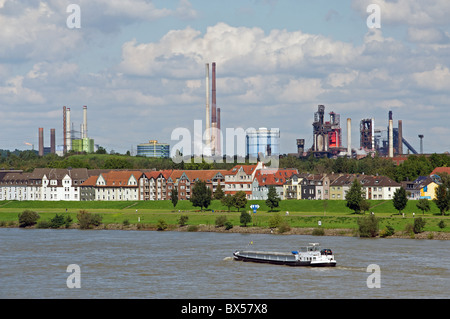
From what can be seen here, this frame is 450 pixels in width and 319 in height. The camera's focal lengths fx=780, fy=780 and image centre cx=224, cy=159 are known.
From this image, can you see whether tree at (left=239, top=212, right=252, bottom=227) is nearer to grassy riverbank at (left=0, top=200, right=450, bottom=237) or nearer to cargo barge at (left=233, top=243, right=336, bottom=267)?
grassy riverbank at (left=0, top=200, right=450, bottom=237)

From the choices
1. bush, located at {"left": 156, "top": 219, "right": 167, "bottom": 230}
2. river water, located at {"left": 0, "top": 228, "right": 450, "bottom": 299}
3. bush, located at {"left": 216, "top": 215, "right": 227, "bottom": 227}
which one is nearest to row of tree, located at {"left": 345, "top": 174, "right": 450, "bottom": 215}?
bush, located at {"left": 216, "top": 215, "right": 227, "bottom": 227}

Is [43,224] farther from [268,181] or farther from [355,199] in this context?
[268,181]

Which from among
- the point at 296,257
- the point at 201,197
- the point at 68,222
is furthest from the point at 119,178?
the point at 296,257

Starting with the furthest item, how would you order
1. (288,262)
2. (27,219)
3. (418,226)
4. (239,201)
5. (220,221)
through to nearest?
(239,201)
(27,219)
(220,221)
(418,226)
(288,262)

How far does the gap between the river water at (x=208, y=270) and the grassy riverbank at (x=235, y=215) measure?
8569mm

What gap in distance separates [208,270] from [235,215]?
5272cm

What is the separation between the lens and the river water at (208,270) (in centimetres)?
5709

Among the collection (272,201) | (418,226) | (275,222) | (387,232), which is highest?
(272,201)

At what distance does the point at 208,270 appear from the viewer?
67.7 meters

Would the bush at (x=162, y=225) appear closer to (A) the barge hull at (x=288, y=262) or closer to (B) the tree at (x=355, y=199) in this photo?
(B) the tree at (x=355, y=199)

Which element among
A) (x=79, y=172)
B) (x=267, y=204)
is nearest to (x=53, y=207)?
(x=79, y=172)

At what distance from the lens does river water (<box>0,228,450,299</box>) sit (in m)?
57.1

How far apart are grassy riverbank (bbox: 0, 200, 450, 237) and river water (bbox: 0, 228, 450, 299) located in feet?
28.1
